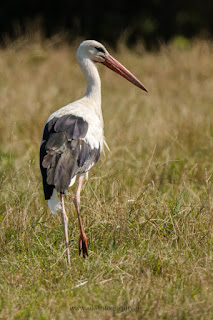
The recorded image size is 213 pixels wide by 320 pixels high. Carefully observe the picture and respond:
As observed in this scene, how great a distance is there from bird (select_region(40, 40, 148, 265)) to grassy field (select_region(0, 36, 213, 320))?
8.1 inches

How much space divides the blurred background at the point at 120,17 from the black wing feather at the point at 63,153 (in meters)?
12.6

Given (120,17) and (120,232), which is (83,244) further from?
(120,17)

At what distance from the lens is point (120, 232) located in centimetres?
394

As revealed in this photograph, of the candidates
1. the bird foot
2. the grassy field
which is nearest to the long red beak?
the grassy field

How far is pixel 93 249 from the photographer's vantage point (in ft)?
12.9

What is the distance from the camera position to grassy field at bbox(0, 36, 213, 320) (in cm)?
312

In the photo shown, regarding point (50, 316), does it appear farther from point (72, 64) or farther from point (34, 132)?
point (72, 64)

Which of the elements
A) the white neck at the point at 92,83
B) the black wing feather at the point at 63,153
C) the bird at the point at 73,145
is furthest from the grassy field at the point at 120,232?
the white neck at the point at 92,83

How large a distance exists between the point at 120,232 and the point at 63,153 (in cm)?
62

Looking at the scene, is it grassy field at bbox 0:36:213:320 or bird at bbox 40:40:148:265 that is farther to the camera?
bird at bbox 40:40:148:265

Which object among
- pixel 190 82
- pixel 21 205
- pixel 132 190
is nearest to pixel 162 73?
pixel 190 82

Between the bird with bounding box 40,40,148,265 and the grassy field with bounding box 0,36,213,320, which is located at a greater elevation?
the bird with bounding box 40,40,148,265

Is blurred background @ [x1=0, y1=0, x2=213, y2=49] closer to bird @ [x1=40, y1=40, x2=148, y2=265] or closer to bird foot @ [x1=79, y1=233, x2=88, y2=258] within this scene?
bird @ [x1=40, y1=40, x2=148, y2=265]

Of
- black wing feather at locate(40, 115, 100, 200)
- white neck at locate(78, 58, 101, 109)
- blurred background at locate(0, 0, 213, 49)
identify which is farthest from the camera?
blurred background at locate(0, 0, 213, 49)
